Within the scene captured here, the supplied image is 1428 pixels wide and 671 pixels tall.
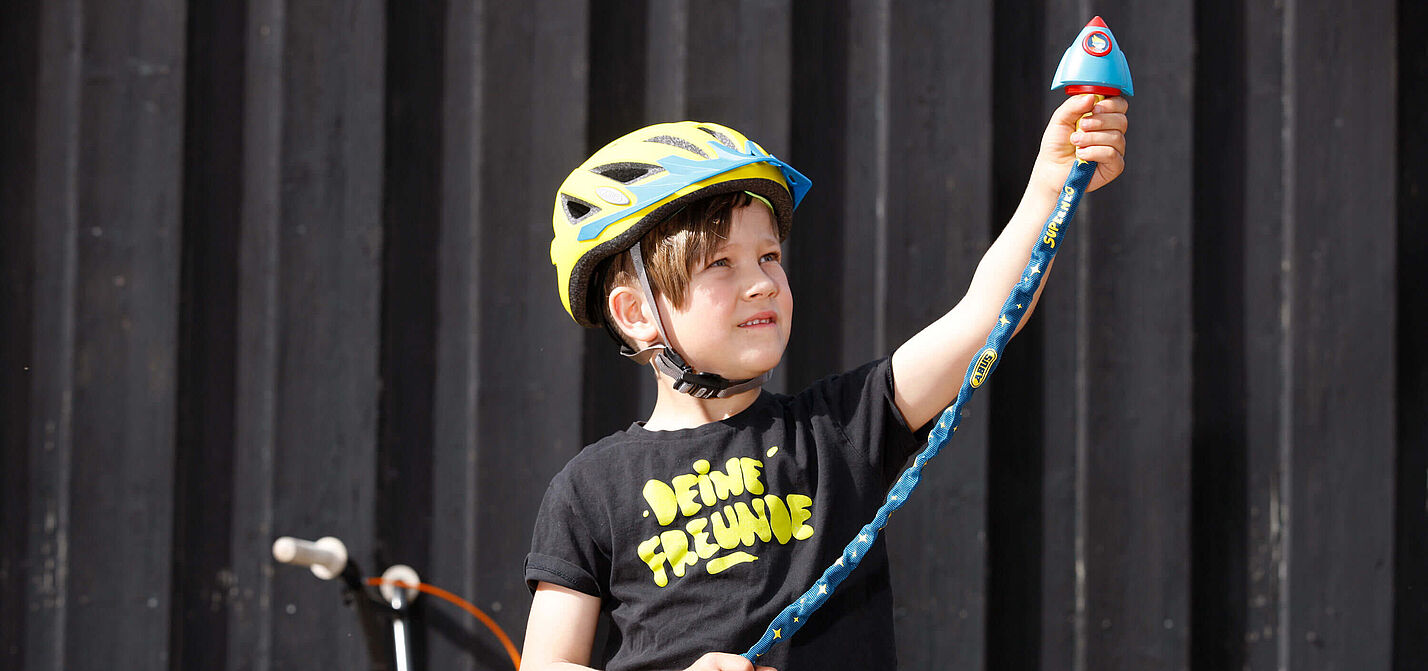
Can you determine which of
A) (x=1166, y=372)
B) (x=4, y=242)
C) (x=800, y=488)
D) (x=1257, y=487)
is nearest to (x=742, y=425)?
(x=800, y=488)

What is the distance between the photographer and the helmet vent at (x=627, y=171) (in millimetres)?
1588

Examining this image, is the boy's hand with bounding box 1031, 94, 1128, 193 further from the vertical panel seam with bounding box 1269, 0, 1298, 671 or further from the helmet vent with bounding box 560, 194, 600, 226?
the vertical panel seam with bounding box 1269, 0, 1298, 671

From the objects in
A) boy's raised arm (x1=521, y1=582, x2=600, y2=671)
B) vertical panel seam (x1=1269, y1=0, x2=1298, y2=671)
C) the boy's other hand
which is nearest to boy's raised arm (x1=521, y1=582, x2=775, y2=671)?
boy's raised arm (x1=521, y1=582, x2=600, y2=671)

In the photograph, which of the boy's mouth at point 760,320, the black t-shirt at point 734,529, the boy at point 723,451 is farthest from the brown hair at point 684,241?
the black t-shirt at point 734,529

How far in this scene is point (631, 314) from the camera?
162cm

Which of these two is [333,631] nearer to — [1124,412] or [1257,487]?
[1124,412]

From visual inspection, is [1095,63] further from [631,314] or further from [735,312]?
[631,314]

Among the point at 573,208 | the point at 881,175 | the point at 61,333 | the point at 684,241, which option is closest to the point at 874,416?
the point at 684,241

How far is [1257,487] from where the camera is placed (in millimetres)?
2174

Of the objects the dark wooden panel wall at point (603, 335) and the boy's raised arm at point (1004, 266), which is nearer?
the boy's raised arm at point (1004, 266)

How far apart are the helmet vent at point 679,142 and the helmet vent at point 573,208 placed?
15cm

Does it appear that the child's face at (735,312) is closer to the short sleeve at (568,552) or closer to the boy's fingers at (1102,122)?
the short sleeve at (568,552)

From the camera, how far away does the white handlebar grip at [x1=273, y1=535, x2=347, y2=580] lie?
2002mm

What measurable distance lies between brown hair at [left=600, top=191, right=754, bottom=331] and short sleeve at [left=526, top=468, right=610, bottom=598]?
0.35 metres
